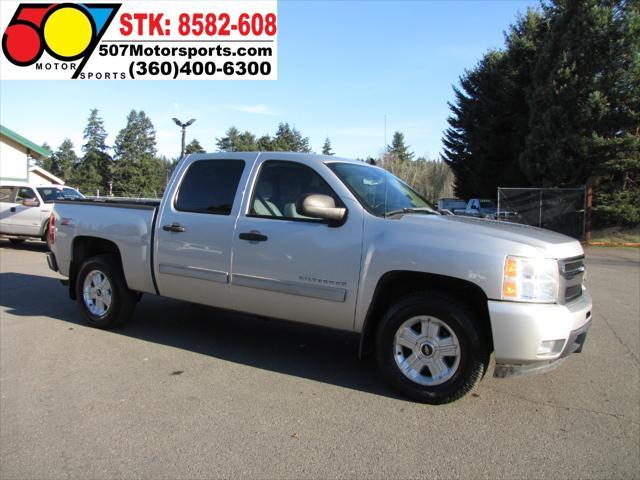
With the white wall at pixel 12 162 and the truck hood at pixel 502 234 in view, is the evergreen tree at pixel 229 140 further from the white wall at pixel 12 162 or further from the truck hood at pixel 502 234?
the truck hood at pixel 502 234

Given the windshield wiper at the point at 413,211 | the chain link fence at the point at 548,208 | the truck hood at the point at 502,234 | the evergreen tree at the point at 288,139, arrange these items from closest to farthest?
the truck hood at the point at 502,234
the windshield wiper at the point at 413,211
the chain link fence at the point at 548,208
the evergreen tree at the point at 288,139

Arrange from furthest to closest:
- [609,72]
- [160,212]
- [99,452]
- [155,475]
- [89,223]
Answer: [609,72]
[89,223]
[160,212]
[99,452]
[155,475]

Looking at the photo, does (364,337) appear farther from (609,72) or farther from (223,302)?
(609,72)

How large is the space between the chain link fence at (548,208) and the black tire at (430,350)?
15.8 m

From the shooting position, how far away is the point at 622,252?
16281 mm

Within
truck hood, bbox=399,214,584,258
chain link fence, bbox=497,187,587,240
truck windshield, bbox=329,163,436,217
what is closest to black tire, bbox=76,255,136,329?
truck windshield, bbox=329,163,436,217

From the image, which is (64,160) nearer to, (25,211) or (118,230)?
(25,211)

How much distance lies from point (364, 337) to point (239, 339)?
1.87 metres

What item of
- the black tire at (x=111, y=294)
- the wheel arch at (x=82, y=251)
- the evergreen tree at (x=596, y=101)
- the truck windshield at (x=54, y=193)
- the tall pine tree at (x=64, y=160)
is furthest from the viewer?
the tall pine tree at (x=64, y=160)

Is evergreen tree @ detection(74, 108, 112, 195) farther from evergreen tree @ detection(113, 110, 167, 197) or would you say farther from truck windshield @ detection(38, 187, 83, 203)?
→ truck windshield @ detection(38, 187, 83, 203)

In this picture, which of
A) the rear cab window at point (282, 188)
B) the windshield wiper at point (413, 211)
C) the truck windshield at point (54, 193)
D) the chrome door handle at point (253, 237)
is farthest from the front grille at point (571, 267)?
the truck windshield at point (54, 193)

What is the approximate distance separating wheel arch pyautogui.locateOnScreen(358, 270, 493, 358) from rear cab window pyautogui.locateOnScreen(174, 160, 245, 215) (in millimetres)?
1694

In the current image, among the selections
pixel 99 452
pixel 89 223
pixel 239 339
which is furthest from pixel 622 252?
pixel 99 452

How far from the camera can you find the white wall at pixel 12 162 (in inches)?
996
